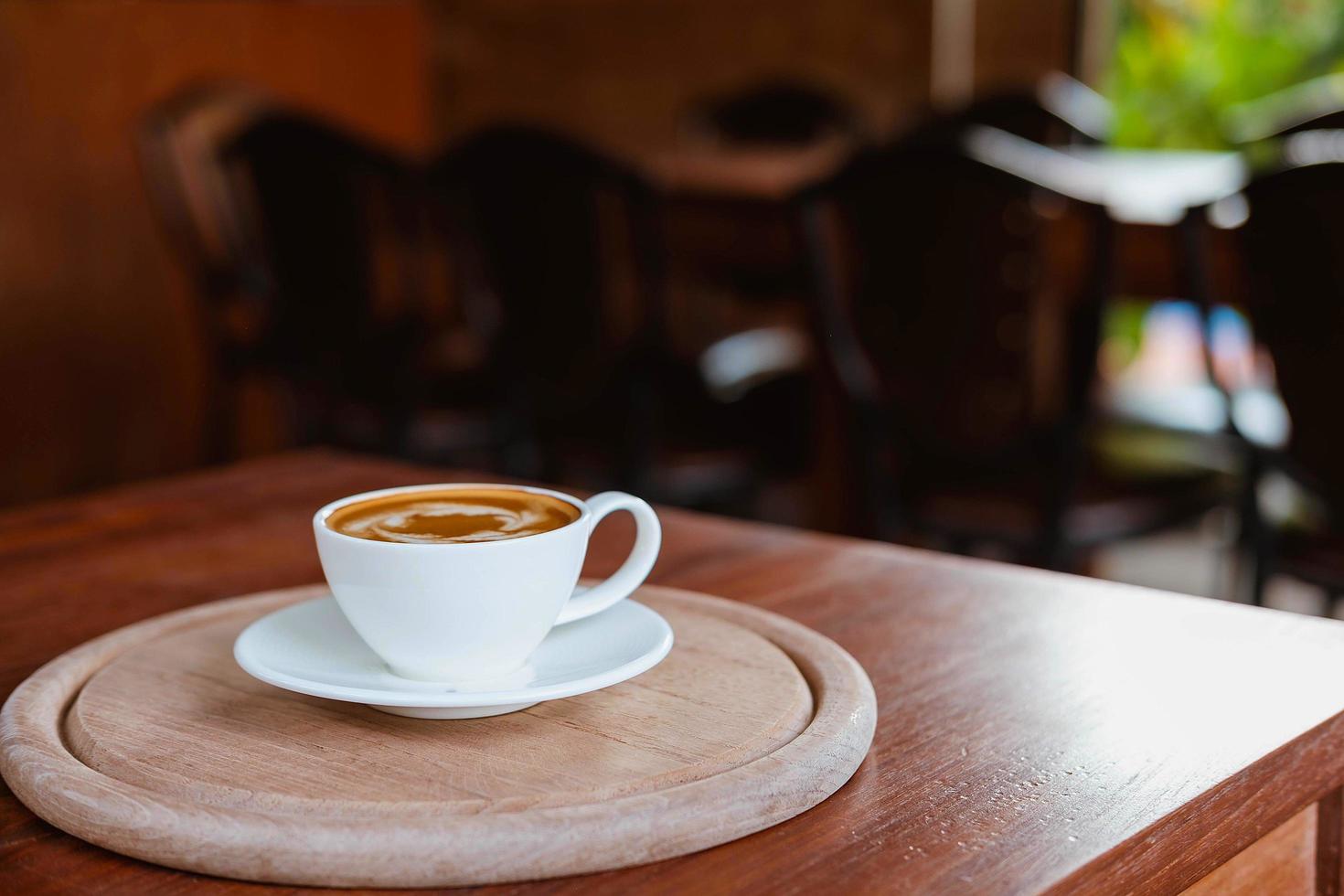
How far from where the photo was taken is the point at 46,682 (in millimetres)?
567

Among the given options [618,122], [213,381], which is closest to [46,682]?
[213,381]

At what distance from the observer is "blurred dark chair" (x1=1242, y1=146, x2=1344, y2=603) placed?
1.41 metres

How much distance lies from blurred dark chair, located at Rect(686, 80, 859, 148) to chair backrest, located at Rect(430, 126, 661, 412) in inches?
56.2

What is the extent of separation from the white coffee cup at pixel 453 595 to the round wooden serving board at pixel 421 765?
0.02 meters

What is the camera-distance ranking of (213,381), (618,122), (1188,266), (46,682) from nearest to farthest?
(46,682) → (1188,266) → (213,381) → (618,122)

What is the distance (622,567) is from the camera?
593 millimetres

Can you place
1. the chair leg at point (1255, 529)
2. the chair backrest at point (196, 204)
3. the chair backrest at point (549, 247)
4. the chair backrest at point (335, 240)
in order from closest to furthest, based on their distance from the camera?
the chair leg at point (1255, 529)
the chair backrest at point (549, 247)
the chair backrest at point (335, 240)
the chair backrest at point (196, 204)

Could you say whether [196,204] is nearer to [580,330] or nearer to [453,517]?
[580,330]

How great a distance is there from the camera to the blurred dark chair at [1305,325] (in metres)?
1.41

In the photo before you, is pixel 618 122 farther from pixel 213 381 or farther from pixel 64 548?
pixel 64 548

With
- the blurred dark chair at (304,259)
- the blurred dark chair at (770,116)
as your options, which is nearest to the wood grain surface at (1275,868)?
the blurred dark chair at (304,259)

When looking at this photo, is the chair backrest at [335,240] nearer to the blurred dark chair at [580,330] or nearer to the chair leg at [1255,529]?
the blurred dark chair at [580,330]

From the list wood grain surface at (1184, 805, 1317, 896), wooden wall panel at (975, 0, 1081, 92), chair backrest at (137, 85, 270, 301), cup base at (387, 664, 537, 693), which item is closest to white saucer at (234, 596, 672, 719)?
cup base at (387, 664, 537, 693)

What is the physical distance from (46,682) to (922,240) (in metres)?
1.31
